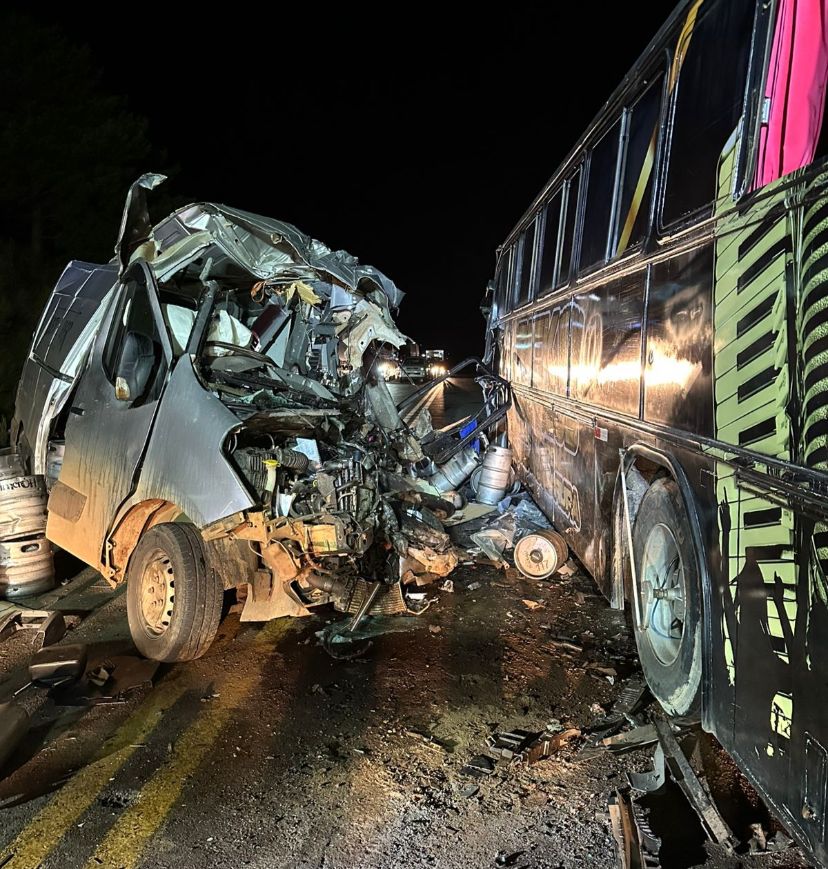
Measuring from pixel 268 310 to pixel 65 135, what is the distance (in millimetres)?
12359

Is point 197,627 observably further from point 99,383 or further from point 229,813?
point 99,383

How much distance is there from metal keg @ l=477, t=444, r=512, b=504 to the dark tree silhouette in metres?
9.99

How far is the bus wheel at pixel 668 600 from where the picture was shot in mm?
3014

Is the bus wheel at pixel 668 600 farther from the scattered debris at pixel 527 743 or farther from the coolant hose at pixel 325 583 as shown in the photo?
the coolant hose at pixel 325 583

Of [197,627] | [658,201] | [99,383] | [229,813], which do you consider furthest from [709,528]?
[99,383]

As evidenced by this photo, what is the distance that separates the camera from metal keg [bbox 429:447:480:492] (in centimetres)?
859

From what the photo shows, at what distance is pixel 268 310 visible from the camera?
6.88 m

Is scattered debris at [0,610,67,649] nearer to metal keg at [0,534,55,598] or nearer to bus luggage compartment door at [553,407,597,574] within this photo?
metal keg at [0,534,55,598]

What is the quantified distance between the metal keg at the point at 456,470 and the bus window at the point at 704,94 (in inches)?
215

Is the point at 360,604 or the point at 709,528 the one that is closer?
the point at 709,528

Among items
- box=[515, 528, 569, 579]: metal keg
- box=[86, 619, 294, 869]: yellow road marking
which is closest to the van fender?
box=[86, 619, 294, 869]: yellow road marking

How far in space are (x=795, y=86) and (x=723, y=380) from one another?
111 cm

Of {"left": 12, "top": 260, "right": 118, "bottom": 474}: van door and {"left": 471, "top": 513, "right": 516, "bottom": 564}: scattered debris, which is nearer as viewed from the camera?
{"left": 12, "top": 260, "right": 118, "bottom": 474}: van door

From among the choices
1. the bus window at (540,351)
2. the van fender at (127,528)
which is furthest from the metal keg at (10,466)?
the bus window at (540,351)
